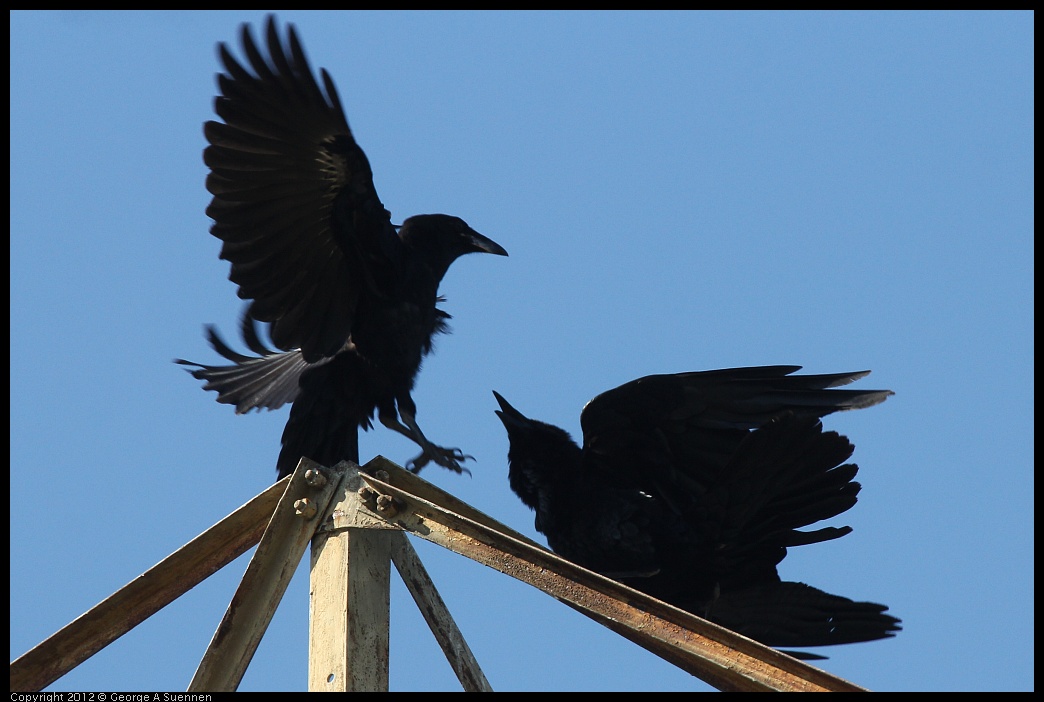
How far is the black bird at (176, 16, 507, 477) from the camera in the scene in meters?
4.49

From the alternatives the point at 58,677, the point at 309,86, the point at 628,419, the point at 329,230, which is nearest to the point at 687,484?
the point at 628,419

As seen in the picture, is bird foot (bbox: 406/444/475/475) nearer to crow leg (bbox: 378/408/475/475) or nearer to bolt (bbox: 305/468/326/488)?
crow leg (bbox: 378/408/475/475)

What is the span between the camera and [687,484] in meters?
5.05

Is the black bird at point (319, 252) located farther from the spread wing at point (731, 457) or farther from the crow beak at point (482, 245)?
the spread wing at point (731, 457)

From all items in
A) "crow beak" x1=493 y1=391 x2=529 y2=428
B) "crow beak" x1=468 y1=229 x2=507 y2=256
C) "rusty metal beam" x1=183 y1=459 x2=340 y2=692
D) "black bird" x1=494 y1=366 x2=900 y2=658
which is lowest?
"rusty metal beam" x1=183 y1=459 x2=340 y2=692

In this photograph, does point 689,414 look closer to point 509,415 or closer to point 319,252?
point 509,415

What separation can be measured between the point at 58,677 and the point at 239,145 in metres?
2.01

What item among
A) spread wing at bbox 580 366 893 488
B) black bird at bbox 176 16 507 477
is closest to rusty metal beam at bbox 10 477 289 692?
black bird at bbox 176 16 507 477

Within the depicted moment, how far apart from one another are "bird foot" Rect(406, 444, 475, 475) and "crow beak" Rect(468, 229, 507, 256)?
905mm

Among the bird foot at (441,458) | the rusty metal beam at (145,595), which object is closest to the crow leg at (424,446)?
the bird foot at (441,458)

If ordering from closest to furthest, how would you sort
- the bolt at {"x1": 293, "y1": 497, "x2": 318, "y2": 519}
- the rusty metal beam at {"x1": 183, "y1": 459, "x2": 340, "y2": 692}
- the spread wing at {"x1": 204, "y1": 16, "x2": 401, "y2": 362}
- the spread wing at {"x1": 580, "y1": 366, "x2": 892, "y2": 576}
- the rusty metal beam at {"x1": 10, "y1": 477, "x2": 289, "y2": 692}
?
the rusty metal beam at {"x1": 183, "y1": 459, "x2": 340, "y2": 692} < the rusty metal beam at {"x1": 10, "y1": 477, "x2": 289, "y2": 692} < the bolt at {"x1": 293, "y1": 497, "x2": 318, "y2": 519} < the spread wing at {"x1": 204, "y1": 16, "x2": 401, "y2": 362} < the spread wing at {"x1": 580, "y1": 366, "x2": 892, "y2": 576}

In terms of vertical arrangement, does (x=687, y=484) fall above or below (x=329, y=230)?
below

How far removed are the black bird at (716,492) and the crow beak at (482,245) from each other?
0.85 meters

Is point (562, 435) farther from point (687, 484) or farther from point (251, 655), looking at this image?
point (251, 655)
